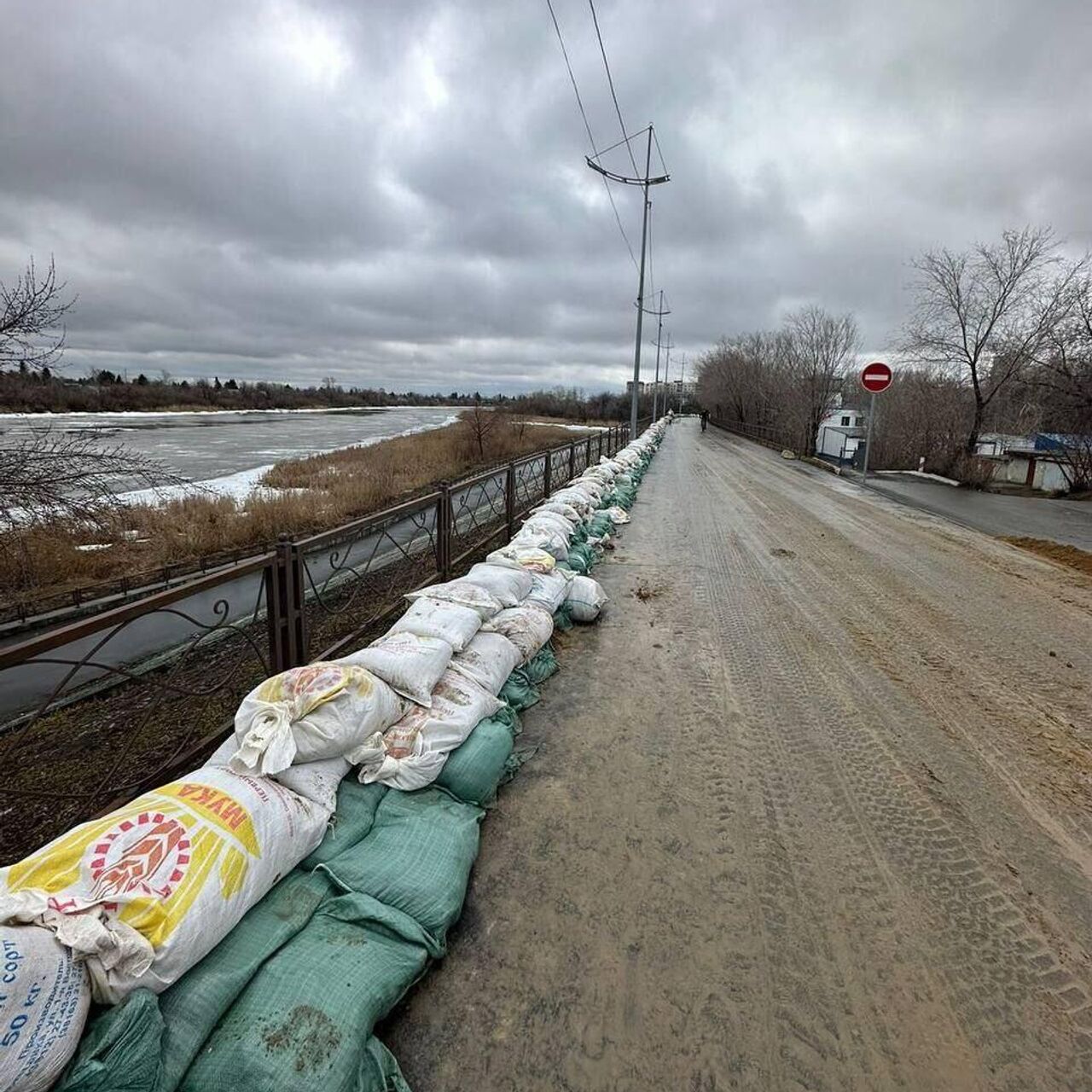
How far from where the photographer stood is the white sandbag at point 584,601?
4.38m

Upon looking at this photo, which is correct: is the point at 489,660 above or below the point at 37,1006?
below

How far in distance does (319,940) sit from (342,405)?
110075mm

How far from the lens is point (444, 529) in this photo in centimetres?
485

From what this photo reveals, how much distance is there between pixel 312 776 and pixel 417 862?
45 centimetres

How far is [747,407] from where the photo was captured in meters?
41.8

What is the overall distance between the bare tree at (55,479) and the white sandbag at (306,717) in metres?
5.66

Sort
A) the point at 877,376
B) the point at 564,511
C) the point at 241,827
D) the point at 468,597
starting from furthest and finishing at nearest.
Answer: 1. the point at 877,376
2. the point at 564,511
3. the point at 468,597
4. the point at 241,827

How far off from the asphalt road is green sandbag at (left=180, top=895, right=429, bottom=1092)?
8.99 meters

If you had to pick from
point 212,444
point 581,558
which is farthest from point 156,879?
point 212,444

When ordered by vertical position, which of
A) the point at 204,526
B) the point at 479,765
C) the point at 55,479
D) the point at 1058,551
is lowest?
the point at 204,526

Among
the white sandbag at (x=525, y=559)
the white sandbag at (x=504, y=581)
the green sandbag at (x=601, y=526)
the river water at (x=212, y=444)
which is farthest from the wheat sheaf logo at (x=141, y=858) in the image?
the river water at (x=212, y=444)

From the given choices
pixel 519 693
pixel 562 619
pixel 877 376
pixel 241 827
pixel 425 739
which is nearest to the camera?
pixel 241 827

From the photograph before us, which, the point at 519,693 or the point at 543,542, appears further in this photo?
the point at 543,542

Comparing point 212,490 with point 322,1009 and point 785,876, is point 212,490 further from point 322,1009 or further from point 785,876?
point 785,876
